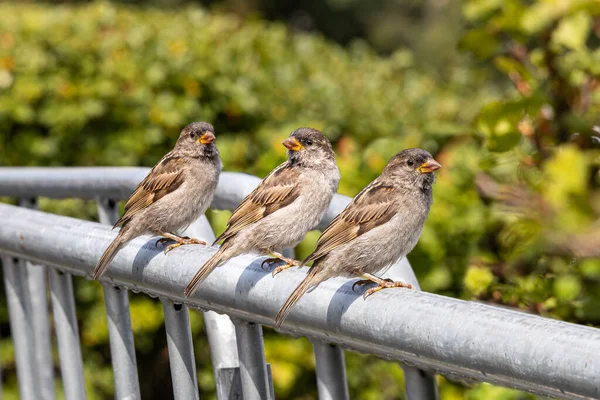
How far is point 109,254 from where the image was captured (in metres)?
2.14

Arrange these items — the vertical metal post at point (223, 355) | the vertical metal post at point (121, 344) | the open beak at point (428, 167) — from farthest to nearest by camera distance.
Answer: the open beak at point (428, 167) < the vertical metal post at point (121, 344) < the vertical metal post at point (223, 355)

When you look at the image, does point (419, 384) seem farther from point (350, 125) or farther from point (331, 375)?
point (350, 125)

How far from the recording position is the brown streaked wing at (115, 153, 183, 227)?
2.53 metres

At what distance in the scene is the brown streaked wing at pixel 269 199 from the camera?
2.47 m

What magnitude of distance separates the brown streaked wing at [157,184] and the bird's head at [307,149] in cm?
32

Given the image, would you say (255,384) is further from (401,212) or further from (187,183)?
(187,183)

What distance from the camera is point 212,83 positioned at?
6.24 metres

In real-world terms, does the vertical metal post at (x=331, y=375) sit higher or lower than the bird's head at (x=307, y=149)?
lower

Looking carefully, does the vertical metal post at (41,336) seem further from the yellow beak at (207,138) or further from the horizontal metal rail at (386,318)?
the yellow beak at (207,138)

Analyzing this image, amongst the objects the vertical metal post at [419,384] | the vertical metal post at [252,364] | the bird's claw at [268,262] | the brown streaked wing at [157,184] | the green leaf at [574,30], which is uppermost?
the green leaf at [574,30]

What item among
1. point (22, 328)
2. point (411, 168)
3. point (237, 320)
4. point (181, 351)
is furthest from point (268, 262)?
point (22, 328)

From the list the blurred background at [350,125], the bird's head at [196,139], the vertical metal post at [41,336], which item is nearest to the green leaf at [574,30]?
the blurred background at [350,125]

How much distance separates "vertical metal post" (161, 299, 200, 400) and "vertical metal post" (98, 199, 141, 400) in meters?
0.26

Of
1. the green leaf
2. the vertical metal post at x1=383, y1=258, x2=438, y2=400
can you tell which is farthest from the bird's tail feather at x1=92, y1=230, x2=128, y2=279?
the green leaf
